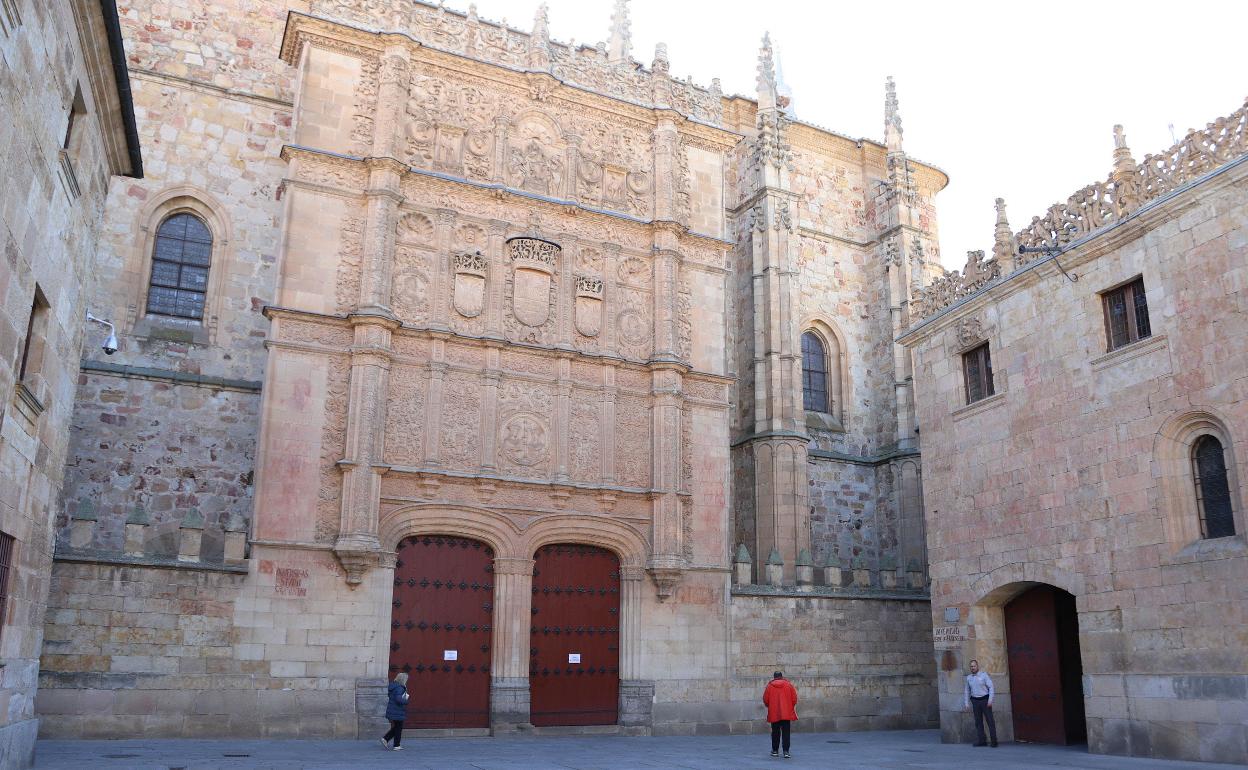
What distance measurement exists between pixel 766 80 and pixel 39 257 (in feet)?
75.5

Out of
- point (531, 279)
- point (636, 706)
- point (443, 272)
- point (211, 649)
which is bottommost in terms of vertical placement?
point (636, 706)

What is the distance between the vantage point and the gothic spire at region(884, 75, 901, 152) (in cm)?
3098

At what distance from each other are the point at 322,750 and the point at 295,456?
535 cm

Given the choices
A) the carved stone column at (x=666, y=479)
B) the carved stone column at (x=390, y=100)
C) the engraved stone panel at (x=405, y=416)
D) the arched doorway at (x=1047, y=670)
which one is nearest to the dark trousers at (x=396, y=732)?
the engraved stone panel at (x=405, y=416)

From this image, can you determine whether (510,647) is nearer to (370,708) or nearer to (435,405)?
(370,708)

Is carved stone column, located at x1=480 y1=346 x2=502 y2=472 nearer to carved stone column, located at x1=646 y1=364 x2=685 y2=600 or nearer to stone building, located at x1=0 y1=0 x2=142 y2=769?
carved stone column, located at x1=646 y1=364 x2=685 y2=600

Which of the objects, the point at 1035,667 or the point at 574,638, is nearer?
the point at 1035,667

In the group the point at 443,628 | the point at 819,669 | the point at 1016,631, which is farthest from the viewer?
the point at 819,669

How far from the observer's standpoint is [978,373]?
1858 cm

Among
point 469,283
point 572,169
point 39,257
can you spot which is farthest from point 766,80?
point 39,257

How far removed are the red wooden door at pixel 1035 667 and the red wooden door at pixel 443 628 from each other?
9.47m

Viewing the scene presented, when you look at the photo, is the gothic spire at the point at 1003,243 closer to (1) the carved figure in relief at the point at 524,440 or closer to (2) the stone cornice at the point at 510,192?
(2) the stone cornice at the point at 510,192

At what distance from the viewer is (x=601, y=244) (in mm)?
21922

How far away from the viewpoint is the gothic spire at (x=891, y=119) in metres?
31.0
